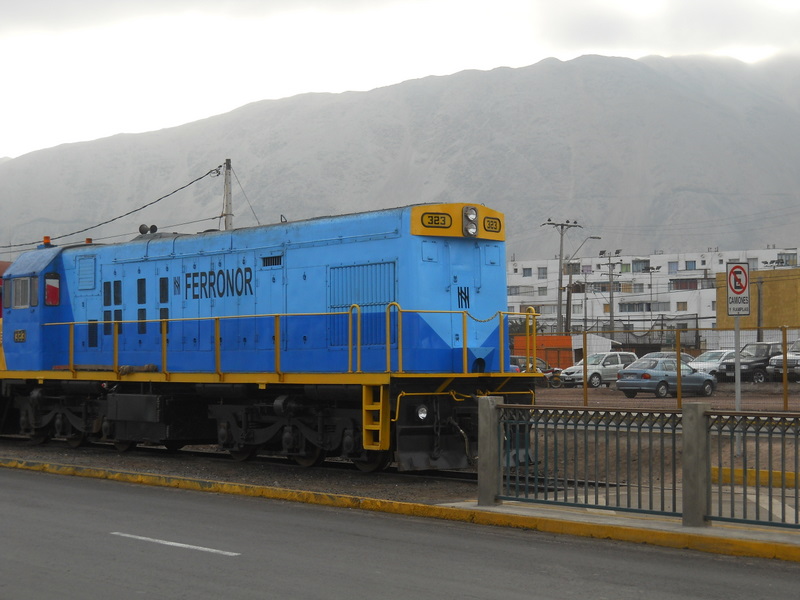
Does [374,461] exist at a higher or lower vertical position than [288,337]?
lower

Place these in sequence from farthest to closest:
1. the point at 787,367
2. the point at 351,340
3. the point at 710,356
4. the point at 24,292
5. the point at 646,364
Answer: the point at 646,364 < the point at 710,356 < the point at 787,367 < the point at 24,292 < the point at 351,340

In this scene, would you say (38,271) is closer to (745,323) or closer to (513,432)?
(513,432)

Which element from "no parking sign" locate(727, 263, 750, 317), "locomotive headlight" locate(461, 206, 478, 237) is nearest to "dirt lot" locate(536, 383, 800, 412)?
"no parking sign" locate(727, 263, 750, 317)

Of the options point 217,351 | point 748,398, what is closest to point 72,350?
point 217,351

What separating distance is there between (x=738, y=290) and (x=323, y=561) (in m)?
11.1

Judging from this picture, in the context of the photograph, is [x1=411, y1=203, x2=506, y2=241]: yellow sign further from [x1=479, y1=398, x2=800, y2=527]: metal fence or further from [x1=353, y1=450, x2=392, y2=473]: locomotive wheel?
[x1=479, y1=398, x2=800, y2=527]: metal fence

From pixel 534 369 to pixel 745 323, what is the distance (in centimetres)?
5314

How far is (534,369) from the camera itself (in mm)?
15828

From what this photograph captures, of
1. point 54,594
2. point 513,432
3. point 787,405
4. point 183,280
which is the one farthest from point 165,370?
point 787,405

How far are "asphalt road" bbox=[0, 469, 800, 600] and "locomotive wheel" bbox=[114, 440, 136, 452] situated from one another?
733 centimetres

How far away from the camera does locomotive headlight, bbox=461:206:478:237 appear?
15242 mm

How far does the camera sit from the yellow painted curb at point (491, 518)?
9117mm

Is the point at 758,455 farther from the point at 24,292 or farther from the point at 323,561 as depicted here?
the point at 24,292

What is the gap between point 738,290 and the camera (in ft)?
Result: 56.3
